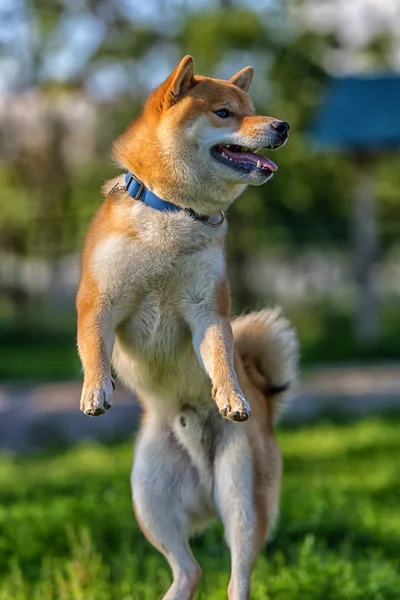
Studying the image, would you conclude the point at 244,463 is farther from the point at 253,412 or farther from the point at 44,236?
the point at 44,236

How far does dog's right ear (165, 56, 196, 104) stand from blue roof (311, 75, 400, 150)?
1018cm

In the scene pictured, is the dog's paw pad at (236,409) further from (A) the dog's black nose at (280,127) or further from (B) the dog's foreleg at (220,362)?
(A) the dog's black nose at (280,127)

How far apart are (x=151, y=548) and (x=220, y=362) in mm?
2322

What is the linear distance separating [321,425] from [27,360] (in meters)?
6.63

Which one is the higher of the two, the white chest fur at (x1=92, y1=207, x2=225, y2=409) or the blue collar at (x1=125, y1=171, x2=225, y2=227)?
the blue collar at (x1=125, y1=171, x2=225, y2=227)

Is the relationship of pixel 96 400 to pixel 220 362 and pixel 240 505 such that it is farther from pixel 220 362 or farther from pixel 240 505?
pixel 240 505

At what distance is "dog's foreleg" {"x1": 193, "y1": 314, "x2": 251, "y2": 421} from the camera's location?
286 cm

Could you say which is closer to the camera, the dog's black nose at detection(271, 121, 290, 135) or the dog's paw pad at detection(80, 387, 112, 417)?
the dog's paw pad at detection(80, 387, 112, 417)

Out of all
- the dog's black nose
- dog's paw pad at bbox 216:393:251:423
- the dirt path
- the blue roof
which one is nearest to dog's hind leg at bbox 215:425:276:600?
dog's paw pad at bbox 216:393:251:423

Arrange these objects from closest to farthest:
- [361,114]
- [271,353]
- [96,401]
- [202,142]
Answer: [96,401]
[202,142]
[271,353]
[361,114]

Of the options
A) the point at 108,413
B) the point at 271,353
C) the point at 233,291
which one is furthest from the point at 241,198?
the point at 271,353

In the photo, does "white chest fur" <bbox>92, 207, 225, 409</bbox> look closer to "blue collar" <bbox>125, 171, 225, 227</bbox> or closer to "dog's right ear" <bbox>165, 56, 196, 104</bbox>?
"blue collar" <bbox>125, 171, 225, 227</bbox>

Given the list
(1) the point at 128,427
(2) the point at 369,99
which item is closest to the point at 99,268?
(1) the point at 128,427

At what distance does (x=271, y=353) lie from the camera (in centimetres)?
384
